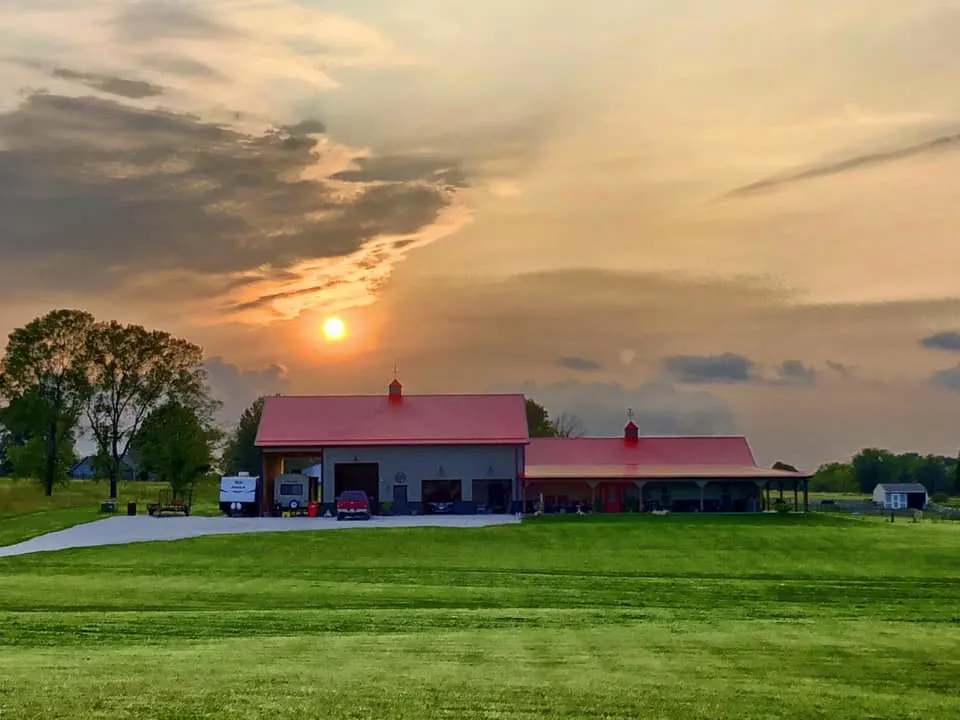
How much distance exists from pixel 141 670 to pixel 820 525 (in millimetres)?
36040

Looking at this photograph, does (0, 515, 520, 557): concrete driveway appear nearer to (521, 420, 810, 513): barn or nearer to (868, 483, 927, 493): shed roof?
(521, 420, 810, 513): barn

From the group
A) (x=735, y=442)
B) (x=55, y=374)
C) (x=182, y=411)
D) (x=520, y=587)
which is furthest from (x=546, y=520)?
(x=55, y=374)

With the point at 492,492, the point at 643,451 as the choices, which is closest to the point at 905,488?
the point at 643,451

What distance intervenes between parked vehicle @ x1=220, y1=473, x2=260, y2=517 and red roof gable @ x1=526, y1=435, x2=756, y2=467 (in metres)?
15.0

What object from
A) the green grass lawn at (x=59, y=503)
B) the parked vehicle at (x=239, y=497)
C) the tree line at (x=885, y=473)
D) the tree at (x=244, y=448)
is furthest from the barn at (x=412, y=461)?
the tree line at (x=885, y=473)

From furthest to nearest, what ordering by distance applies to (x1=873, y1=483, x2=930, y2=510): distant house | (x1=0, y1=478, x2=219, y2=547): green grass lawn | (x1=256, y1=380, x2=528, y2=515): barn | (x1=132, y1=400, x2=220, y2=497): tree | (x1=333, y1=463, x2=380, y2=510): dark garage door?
1. (x1=873, y1=483, x2=930, y2=510): distant house
2. (x1=132, y1=400, x2=220, y2=497): tree
3. (x1=333, y1=463, x2=380, y2=510): dark garage door
4. (x1=256, y1=380, x2=528, y2=515): barn
5. (x1=0, y1=478, x2=219, y2=547): green grass lawn

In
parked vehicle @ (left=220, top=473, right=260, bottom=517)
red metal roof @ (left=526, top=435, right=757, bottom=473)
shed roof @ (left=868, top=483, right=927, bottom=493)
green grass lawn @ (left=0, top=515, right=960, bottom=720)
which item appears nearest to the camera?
green grass lawn @ (left=0, top=515, right=960, bottom=720)

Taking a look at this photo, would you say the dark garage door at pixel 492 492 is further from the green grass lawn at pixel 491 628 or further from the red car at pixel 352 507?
the green grass lawn at pixel 491 628

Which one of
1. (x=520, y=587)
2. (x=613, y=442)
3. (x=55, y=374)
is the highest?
(x=55, y=374)

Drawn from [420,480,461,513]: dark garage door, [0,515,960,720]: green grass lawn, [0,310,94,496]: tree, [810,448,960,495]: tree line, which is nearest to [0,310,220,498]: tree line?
[0,310,94,496]: tree

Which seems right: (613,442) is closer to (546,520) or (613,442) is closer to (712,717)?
(546,520)

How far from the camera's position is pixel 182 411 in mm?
73438

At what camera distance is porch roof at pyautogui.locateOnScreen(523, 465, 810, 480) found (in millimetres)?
53406

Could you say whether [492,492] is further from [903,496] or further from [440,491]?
[903,496]
